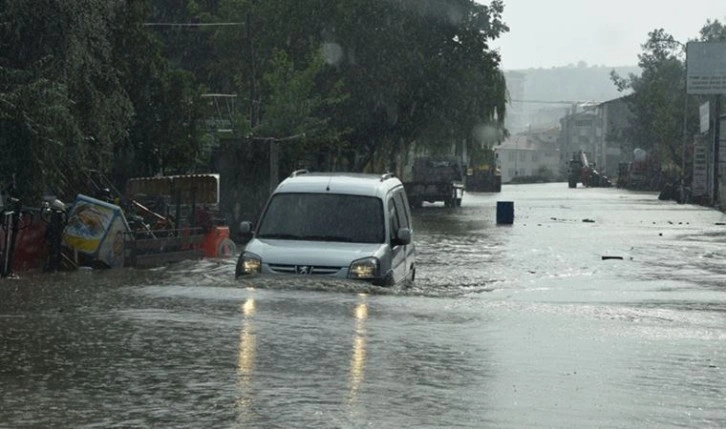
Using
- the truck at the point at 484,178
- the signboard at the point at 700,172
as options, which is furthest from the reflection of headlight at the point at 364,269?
the truck at the point at 484,178

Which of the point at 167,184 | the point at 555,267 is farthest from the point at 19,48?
the point at 555,267

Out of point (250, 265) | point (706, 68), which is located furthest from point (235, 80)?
point (250, 265)

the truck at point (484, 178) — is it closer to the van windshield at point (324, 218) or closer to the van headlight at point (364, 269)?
the van windshield at point (324, 218)

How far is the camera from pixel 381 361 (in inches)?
443

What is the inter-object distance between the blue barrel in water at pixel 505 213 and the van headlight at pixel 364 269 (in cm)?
3053

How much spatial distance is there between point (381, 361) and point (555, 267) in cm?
1736

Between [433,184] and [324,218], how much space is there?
4884 cm

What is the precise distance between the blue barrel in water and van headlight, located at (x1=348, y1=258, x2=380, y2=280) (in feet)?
100

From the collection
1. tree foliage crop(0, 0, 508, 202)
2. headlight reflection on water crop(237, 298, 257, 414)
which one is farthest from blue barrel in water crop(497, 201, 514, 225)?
headlight reflection on water crop(237, 298, 257, 414)

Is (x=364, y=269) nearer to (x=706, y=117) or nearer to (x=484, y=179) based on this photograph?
(x=706, y=117)

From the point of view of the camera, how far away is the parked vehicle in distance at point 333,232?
54.4 feet

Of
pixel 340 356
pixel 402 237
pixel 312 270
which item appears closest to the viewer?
pixel 340 356

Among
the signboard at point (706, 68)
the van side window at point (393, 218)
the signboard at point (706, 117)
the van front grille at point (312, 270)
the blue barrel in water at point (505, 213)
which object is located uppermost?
the signboard at point (706, 68)

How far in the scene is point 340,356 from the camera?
450 inches
